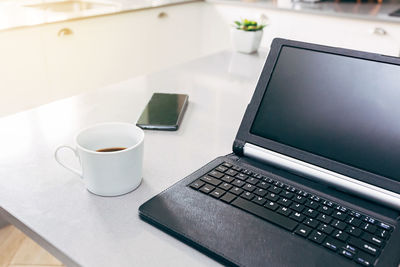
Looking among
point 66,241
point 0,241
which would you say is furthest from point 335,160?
point 0,241

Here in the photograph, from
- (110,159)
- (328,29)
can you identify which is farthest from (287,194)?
(328,29)

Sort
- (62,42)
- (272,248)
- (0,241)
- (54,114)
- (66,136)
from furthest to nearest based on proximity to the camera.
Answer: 1. (62,42)
2. (0,241)
3. (54,114)
4. (66,136)
5. (272,248)

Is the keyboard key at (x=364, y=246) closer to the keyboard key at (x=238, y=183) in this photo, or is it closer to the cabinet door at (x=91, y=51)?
the keyboard key at (x=238, y=183)

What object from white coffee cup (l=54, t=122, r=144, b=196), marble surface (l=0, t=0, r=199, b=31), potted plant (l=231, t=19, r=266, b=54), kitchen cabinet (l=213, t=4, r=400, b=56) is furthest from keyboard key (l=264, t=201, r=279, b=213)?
kitchen cabinet (l=213, t=4, r=400, b=56)

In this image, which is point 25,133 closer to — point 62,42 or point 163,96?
point 163,96

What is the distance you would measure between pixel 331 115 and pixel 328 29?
2005 millimetres

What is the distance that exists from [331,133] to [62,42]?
1.78 meters

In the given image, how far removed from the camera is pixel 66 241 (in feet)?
1.77

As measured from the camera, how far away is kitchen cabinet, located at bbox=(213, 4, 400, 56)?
2279 millimetres

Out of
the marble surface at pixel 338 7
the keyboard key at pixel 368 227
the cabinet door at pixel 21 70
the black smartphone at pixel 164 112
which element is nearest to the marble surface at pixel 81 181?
the black smartphone at pixel 164 112

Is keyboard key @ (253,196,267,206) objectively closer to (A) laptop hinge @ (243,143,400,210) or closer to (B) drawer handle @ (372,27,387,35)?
(A) laptop hinge @ (243,143,400,210)

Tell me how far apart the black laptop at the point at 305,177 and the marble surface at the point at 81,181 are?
0.14 ft

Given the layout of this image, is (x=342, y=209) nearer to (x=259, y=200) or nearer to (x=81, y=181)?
(x=259, y=200)

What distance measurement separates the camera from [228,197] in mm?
604
